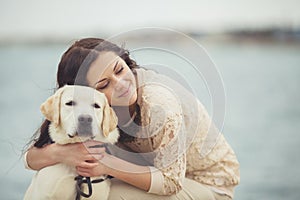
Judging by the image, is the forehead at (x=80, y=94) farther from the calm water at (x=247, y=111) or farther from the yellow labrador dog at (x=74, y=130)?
the calm water at (x=247, y=111)

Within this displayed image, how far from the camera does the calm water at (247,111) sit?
3211mm

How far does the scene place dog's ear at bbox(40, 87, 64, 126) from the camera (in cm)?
175

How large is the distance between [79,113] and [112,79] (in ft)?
0.52

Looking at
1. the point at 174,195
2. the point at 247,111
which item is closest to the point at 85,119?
the point at 174,195

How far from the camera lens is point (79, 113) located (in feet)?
5.62

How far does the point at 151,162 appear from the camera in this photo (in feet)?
6.30

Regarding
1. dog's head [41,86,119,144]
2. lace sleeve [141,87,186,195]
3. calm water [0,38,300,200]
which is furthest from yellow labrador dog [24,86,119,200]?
calm water [0,38,300,200]

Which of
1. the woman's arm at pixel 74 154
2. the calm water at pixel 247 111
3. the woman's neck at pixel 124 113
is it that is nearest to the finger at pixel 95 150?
the woman's arm at pixel 74 154

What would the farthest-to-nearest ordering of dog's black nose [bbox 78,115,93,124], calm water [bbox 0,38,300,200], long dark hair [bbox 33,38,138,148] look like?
calm water [bbox 0,38,300,200]
long dark hair [bbox 33,38,138,148]
dog's black nose [bbox 78,115,93,124]

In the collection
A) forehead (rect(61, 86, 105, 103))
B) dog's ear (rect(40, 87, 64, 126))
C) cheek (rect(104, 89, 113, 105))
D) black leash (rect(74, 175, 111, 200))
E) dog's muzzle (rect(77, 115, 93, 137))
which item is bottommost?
black leash (rect(74, 175, 111, 200))

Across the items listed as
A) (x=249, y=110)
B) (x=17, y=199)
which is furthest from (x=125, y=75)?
(x=249, y=110)

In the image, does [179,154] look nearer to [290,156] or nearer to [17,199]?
[17,199]

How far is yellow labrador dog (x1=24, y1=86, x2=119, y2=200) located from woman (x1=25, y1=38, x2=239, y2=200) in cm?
3

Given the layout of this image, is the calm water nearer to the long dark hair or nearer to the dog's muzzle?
the long dark hair
